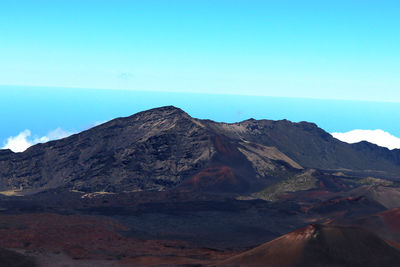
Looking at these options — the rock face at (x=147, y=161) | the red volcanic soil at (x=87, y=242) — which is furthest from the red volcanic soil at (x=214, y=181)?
the red volcanic soil at (x=87, y=242)

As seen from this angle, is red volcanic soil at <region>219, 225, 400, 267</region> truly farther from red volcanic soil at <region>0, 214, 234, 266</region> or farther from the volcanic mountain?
red volcanic soil at <region>0, 214, 234, 266</region>

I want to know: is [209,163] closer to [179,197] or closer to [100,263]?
Result: [179,197]

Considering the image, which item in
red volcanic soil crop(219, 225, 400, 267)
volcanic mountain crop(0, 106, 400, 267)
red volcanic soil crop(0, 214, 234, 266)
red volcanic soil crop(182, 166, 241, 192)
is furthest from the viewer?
red volcanic soil crop(182, 166, 241, 192)

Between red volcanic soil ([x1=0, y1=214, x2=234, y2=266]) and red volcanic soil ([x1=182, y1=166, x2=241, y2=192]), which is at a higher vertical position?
red volcanic soil ([x1=182, y1=166, x2=241, y2=192])

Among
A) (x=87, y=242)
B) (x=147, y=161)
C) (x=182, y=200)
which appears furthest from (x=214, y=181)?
(x=87, y=242)

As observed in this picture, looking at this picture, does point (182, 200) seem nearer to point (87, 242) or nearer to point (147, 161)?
point (147, 161)

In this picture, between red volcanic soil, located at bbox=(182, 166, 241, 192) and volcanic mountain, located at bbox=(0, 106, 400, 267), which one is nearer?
volcanic mountain, located at bbox=(0, 106, 400, 267)

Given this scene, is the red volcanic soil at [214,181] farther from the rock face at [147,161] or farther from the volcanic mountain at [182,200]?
the volcanic mountain at [182,200]

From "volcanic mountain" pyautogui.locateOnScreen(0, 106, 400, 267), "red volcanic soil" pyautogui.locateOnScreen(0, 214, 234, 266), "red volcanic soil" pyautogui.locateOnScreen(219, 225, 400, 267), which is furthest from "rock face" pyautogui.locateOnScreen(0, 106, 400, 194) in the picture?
"red volcanic soil" pyautogui.locateOnScreen(219, 225, 400, 267)
